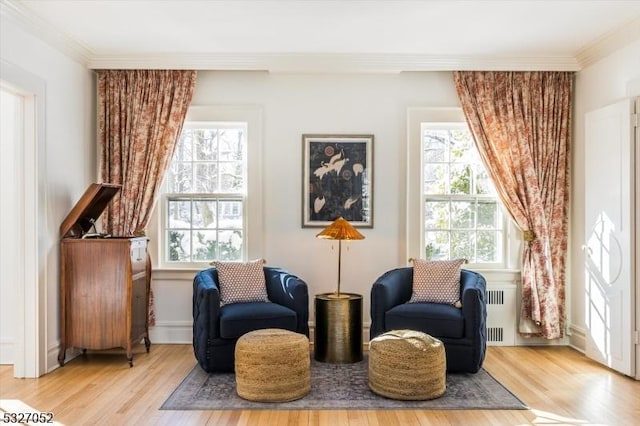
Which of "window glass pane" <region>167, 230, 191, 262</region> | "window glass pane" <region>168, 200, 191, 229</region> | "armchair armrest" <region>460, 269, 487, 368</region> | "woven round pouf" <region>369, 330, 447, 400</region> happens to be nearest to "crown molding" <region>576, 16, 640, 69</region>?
"armchair armrest" <region>460, 269, 487, 368</region>

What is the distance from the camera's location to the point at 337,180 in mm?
5727

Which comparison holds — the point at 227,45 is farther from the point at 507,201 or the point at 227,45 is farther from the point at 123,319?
the point at 507,201

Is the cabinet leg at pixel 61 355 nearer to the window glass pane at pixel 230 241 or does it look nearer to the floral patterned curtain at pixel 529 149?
the window glass pane at pixel 230 241

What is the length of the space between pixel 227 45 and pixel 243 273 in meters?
2.09

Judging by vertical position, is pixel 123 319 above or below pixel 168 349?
above

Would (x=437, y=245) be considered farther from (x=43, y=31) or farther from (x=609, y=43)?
(x=43, y=31)

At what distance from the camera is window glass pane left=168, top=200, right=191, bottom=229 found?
19.1 feet

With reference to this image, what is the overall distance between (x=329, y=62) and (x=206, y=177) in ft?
5.57

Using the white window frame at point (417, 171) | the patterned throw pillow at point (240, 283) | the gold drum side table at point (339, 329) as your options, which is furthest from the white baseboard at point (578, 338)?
the patterned throw pillow at point (240, 283)

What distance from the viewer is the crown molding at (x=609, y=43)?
4.52 meters

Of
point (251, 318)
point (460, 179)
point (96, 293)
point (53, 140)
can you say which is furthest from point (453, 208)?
point (53, 140)

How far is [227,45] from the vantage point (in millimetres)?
5223

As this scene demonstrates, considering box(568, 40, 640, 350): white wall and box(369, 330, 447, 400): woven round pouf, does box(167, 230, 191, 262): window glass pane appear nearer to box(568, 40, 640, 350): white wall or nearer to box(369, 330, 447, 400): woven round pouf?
box(369, 330, 447, 400): woven round pouf

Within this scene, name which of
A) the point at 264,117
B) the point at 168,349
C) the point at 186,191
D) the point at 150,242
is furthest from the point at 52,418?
the point at 264,117
